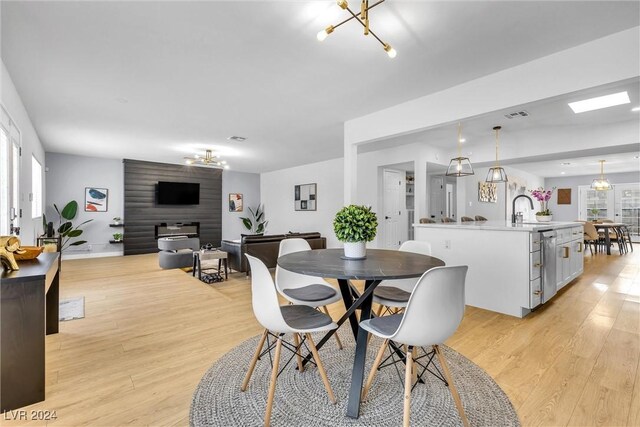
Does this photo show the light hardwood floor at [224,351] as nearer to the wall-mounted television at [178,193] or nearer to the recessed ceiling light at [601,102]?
the recessed ceiling light at [601,102]

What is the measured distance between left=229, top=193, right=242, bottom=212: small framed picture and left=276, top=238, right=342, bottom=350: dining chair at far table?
6.97 meters

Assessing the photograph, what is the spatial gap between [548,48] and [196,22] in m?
2.66

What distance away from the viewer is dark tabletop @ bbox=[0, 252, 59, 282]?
5.10ft

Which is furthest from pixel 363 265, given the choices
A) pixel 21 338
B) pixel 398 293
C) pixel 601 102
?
pixel 601 102

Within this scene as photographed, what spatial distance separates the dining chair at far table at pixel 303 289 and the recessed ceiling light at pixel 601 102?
3688 millimetres

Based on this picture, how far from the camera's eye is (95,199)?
7039 mm

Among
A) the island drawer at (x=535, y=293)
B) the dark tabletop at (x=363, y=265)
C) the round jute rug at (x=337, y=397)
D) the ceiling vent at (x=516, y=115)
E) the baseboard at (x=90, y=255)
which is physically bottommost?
the round jute rug at (x=337, y=397)

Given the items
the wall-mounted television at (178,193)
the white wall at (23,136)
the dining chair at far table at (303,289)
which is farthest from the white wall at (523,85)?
the wall-mounted television at (178,193)

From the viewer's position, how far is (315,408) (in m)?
1.61

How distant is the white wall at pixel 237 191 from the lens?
9016mm

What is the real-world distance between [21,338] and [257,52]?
7.88ft

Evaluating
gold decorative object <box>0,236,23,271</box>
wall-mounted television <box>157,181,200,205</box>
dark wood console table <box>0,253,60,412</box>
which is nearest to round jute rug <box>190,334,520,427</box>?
dark wood console table <box>0,253,60,412</box>

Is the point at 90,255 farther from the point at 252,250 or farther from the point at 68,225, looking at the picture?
the point at 252,250

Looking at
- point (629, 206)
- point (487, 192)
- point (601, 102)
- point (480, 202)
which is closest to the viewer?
point (601, 102)
